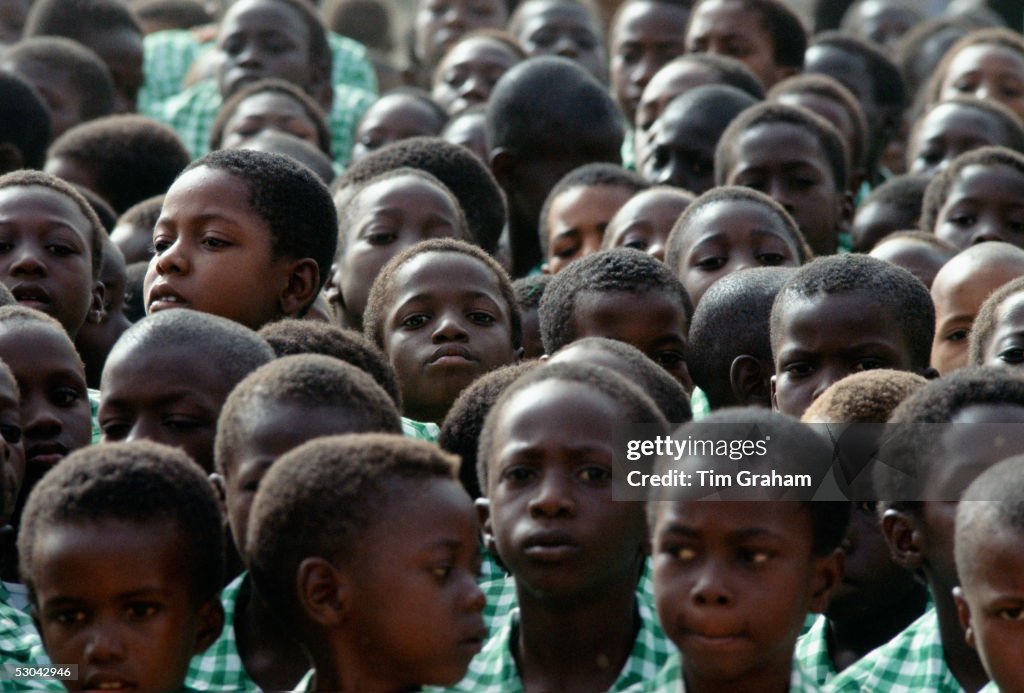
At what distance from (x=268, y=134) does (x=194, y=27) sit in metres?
3.66

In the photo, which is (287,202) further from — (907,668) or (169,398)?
(907,668)

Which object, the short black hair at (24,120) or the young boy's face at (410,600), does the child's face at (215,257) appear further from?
the short black hair at (24,120)

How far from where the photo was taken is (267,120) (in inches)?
294

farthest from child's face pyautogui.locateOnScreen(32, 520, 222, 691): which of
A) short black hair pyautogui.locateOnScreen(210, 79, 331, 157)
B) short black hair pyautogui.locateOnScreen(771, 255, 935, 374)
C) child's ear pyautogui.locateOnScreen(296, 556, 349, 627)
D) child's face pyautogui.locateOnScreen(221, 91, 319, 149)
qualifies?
short black hair pyautogui.locateOnScreen(210, 79, 331, 157)

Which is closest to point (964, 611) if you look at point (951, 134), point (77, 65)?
point (951, 134)

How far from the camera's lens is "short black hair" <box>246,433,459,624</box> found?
10.3 feet

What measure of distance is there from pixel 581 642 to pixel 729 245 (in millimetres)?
1955

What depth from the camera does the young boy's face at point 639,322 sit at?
4.74 meters

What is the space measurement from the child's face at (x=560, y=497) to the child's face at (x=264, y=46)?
5.20 m

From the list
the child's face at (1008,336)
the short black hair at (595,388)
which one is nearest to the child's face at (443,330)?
the short black hair at (595,388)

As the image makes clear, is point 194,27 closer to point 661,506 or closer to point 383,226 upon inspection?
point 383,226

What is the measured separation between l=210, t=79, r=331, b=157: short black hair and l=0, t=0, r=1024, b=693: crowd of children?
0.06 ft

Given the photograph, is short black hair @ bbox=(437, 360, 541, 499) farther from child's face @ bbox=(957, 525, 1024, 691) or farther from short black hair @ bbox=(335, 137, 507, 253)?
short black hair @ bbox=(335, 137, 507, 253)

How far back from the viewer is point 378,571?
3.12 meters
